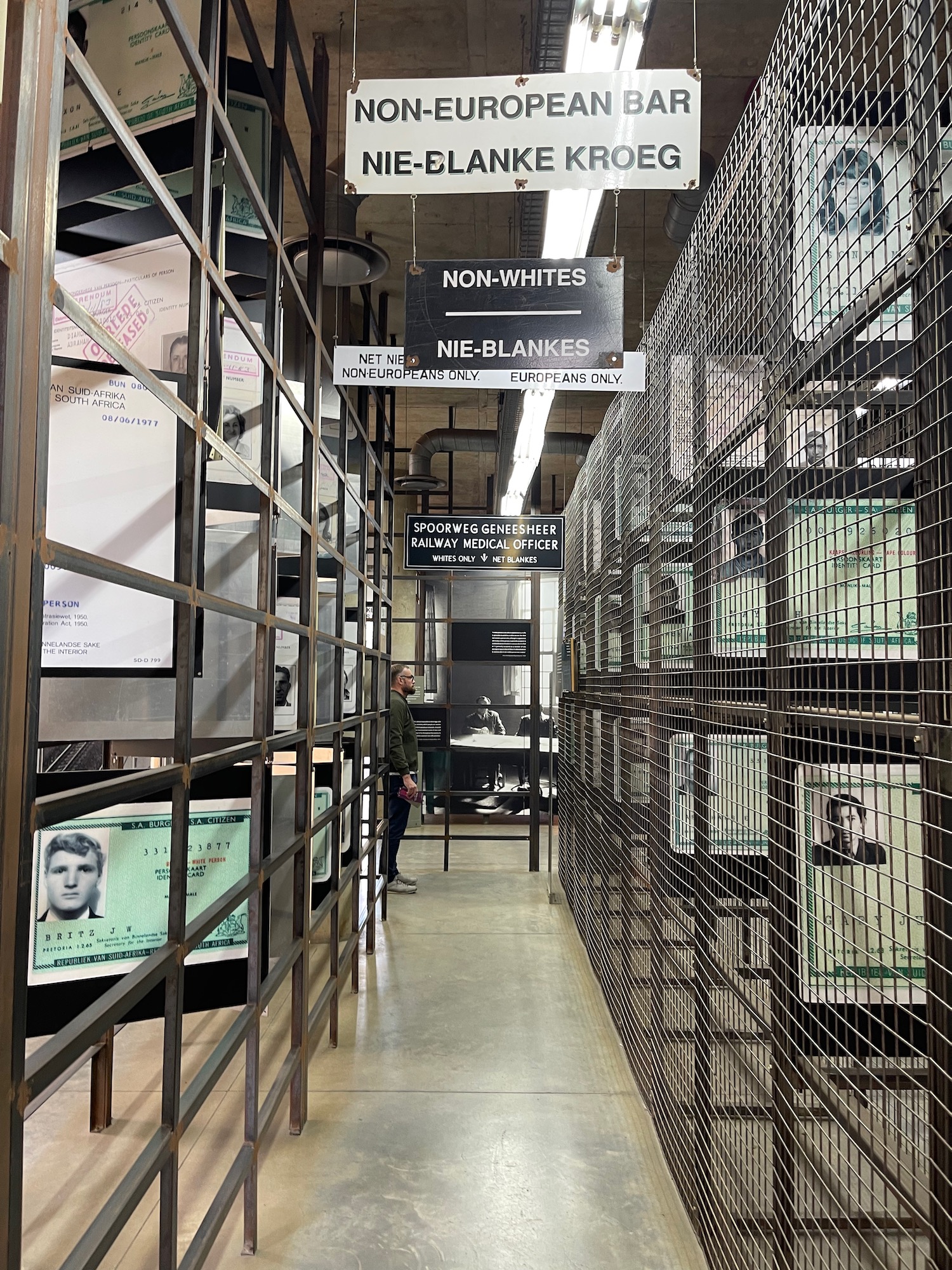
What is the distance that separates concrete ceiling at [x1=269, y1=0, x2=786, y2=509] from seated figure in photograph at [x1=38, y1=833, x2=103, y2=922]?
3.06m

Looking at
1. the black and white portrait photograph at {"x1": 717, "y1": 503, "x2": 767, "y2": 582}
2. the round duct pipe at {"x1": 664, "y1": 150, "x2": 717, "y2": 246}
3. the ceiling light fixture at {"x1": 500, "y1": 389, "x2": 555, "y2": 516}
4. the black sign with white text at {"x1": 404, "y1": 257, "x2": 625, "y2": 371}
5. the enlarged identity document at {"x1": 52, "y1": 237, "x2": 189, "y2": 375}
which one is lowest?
the black and white portrait photograph at {"x1": 717, "y1": 503, "x2": 767, "y2": 582}

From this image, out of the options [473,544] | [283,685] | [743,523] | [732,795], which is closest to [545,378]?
[743,523]

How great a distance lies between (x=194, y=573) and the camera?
181cm

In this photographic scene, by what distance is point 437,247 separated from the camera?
265 inches

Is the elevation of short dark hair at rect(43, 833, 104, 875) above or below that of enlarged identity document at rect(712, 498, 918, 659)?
below

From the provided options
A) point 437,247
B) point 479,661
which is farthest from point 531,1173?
point 437,247

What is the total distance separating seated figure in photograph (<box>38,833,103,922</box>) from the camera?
72.8 inches

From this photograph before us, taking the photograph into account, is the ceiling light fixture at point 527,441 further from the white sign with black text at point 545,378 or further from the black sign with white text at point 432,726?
the black sign with white text at point 432,726

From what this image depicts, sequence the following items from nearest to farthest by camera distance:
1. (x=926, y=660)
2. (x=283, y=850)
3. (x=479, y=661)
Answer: (x=926, y=660), (x=283, y=850), (x=479, y=661)

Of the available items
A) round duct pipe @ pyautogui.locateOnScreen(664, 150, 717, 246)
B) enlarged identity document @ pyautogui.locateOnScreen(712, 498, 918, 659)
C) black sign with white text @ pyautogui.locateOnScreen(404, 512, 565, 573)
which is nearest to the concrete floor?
enlarged identity document @ pyautogui.locateOnScreen(712, 498, 918, 659)

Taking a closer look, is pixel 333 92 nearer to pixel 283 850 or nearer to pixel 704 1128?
pixel 283 850

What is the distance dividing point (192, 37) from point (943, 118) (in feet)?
4.80

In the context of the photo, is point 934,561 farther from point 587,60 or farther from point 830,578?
point 587,60

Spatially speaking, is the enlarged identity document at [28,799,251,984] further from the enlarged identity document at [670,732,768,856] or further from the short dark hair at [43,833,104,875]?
the enlarged identity document at [670,732,768,856]
